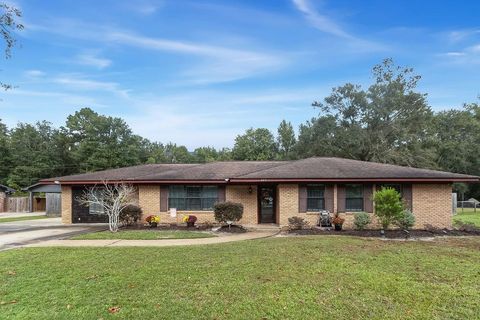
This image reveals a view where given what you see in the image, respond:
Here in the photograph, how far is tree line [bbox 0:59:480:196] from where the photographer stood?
37.7 metres

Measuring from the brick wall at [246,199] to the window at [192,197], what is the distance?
706mm

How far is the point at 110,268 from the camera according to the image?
7789mm

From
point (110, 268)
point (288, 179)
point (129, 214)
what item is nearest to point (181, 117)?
point (129, 214)

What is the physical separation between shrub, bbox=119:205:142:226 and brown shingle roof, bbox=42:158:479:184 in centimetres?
139

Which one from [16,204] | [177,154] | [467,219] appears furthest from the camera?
[177,154]

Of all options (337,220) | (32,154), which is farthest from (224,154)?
(337,220)

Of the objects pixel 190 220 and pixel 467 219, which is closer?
pixel 190 220

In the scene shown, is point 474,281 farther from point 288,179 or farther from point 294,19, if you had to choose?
point 294,19

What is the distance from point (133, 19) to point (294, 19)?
6.13m

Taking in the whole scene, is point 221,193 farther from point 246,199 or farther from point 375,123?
point 375,123

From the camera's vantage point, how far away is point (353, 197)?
1569cm

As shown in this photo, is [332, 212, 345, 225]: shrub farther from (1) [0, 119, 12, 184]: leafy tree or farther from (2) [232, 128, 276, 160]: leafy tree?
(1) [0, 119, 12, 184]: leafy tree

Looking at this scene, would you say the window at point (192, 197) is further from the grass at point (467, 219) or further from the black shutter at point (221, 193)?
the grass at point (467, 219)

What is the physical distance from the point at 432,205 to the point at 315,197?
4.96m
